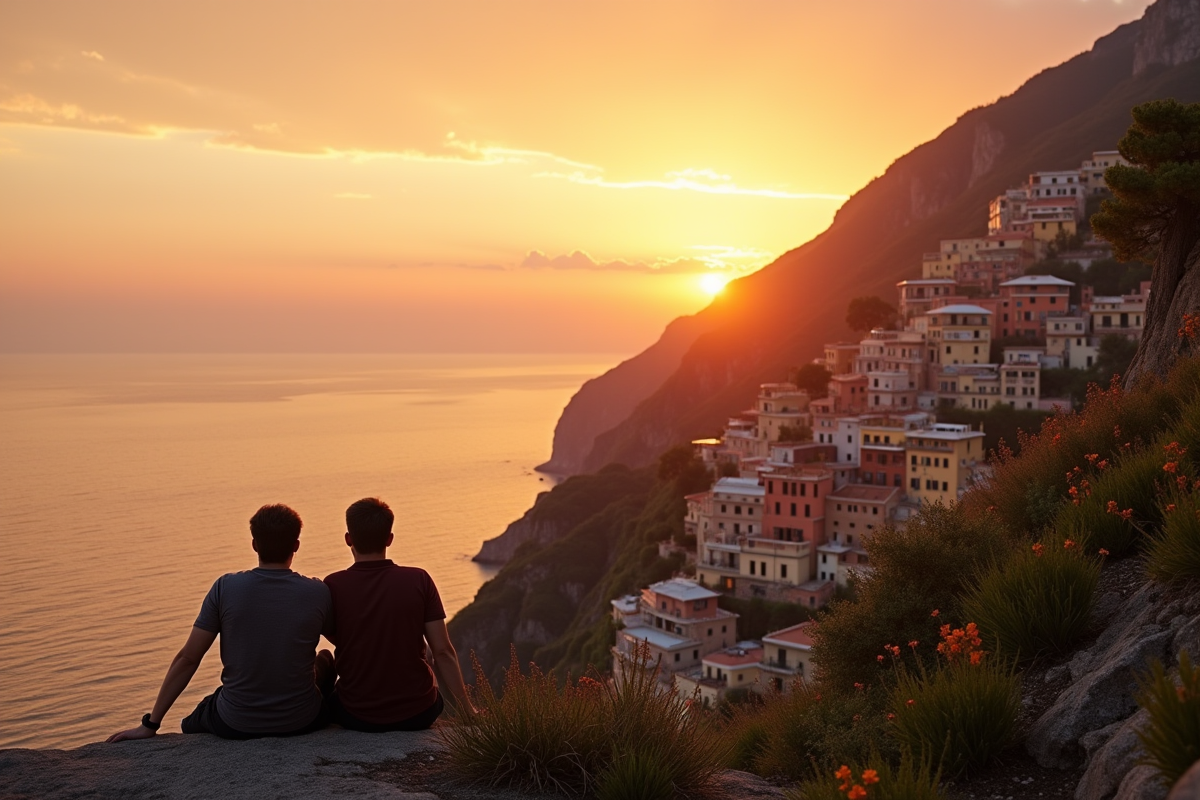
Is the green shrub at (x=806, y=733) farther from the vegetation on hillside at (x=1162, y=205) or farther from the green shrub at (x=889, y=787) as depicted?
the vegetation on hillside at (x=1162, y=205)

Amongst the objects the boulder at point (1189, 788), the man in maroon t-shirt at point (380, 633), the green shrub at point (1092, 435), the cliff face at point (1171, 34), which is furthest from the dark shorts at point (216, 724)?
the cliff face at point (1171, 34)

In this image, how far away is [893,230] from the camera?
184750 millimetres

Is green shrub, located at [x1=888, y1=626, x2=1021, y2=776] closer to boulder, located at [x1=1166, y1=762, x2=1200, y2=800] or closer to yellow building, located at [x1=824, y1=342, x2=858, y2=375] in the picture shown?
boulder, located at [x1=1166, y1=762, x2=1200, y2=800]

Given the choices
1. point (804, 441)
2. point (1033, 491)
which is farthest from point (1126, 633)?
point (804, 441)

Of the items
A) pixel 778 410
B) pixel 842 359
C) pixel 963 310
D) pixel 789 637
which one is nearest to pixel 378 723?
pixel 789 637

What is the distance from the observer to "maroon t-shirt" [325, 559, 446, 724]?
5.59 meters

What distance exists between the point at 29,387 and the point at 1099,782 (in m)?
224

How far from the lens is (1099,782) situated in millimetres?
4164

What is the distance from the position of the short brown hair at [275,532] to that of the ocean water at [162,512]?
100ft

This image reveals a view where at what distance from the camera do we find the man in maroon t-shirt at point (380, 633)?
220 inches

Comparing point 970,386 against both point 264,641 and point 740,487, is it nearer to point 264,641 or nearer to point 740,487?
point 740,487

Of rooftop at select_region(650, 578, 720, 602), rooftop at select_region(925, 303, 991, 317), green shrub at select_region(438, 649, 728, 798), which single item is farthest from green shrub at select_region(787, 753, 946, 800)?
rooftop at select_region(925, 303, 991, 317)

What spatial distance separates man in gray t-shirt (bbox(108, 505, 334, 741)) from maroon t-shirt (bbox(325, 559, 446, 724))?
0.18 metres

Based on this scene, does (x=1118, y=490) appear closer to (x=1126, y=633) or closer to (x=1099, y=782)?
(x=1126, y=633)
